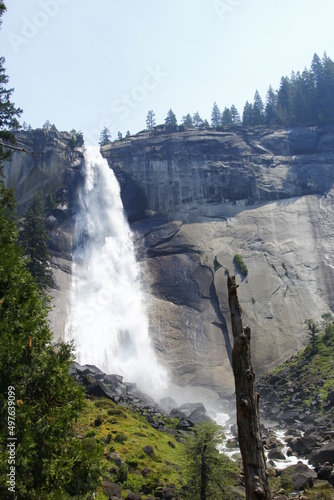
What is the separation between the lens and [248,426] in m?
6.44

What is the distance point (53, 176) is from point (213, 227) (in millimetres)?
24871

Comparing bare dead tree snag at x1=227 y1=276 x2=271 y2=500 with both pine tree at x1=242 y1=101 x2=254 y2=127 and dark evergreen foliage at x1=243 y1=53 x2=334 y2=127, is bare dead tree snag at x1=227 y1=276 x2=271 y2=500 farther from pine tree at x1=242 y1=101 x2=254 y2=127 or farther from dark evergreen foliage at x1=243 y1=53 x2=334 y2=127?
pine tree at x1=242 y1=101 x2=254 y2=127

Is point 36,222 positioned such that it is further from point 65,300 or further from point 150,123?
point 150,123

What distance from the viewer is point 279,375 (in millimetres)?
39250

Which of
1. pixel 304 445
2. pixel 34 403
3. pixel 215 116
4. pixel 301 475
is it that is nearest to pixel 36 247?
pixel 304 445

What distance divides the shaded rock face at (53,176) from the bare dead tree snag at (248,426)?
4877cm

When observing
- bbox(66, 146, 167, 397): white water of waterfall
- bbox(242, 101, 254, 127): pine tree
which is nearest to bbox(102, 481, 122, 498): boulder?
bbox(66, 146, 167, 397): white water of waterfall

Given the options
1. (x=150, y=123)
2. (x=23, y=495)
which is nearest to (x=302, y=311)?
(x=23, y=495)

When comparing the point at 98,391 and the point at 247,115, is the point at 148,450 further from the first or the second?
the point at 247,115

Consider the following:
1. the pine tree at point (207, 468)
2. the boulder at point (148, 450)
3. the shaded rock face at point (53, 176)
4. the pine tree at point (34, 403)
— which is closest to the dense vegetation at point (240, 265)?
the shaded rock face at point (53, 176)

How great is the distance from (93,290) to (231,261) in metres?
18.1

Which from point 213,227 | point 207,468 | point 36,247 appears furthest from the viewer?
point 213,227

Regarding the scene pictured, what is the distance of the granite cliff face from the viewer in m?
46.8

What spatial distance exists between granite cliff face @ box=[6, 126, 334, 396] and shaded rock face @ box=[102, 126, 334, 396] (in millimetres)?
149
